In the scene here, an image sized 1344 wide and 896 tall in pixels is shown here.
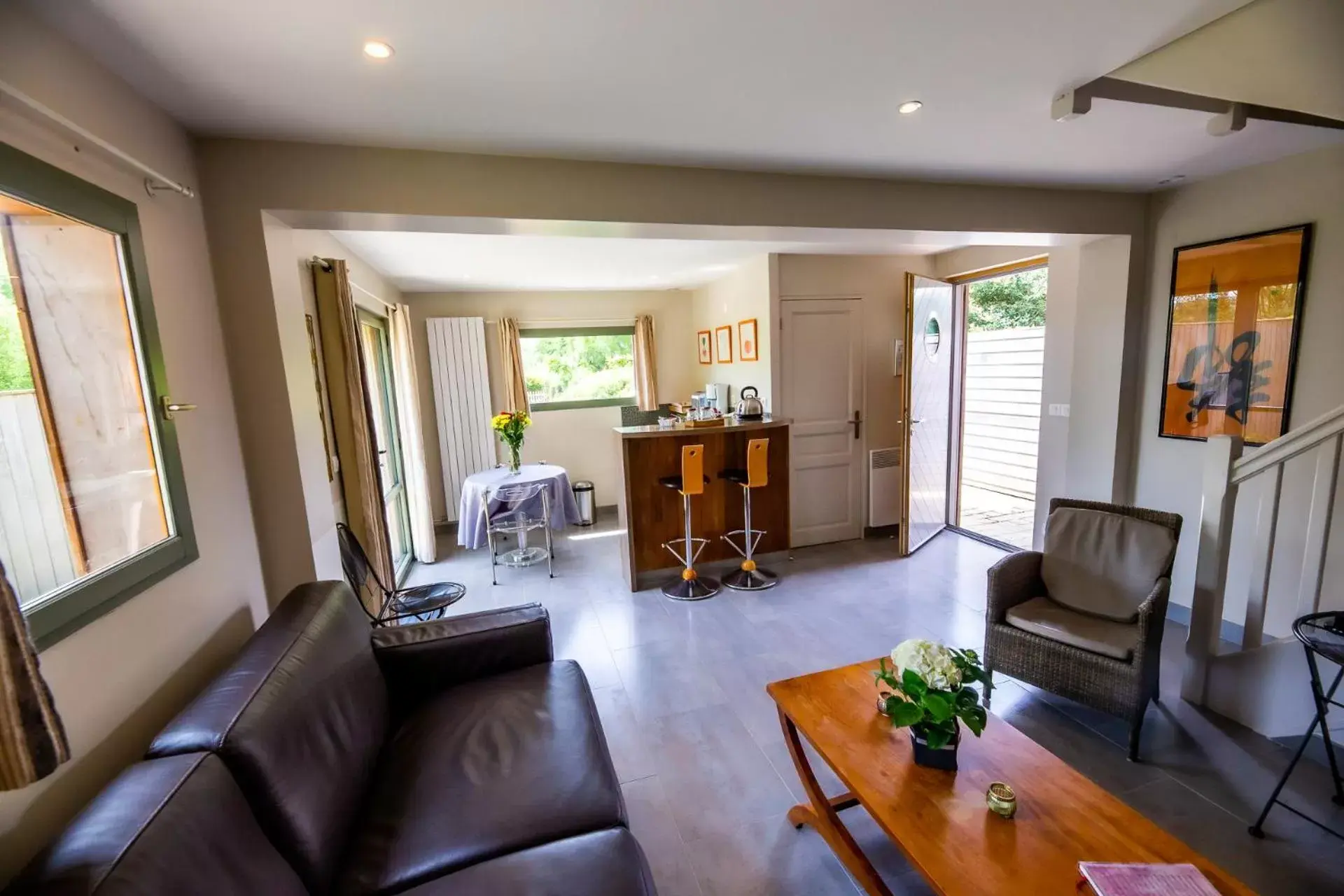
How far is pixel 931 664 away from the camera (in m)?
1.39

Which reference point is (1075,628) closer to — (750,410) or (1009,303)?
(750,410)

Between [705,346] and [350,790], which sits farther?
[705,346]

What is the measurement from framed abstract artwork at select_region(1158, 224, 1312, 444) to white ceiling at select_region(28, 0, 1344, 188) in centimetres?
55

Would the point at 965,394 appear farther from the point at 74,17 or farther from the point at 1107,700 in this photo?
the point at 74,17

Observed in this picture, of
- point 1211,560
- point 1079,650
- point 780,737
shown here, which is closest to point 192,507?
point 780,737

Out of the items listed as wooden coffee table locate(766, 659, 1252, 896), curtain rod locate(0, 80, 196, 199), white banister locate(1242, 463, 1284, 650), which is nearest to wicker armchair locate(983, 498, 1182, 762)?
white banister locate(1242, 463, 1284, 650)

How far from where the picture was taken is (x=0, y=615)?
0.74m

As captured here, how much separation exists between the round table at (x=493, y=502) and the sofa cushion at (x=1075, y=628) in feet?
10.3

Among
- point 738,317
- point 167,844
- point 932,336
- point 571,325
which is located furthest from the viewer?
point 571,325

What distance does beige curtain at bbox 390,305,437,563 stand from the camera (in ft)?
13.8

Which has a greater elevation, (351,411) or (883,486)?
(351,411)

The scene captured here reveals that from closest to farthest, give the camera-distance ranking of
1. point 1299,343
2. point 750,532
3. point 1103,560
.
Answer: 1. point 1103,560
2. point 1299,343
3. point 750,532

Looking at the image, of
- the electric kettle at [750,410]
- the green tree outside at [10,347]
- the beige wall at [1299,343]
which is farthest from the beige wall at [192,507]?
the beige wall at [1299,343]

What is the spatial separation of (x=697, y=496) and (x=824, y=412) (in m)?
1.29
